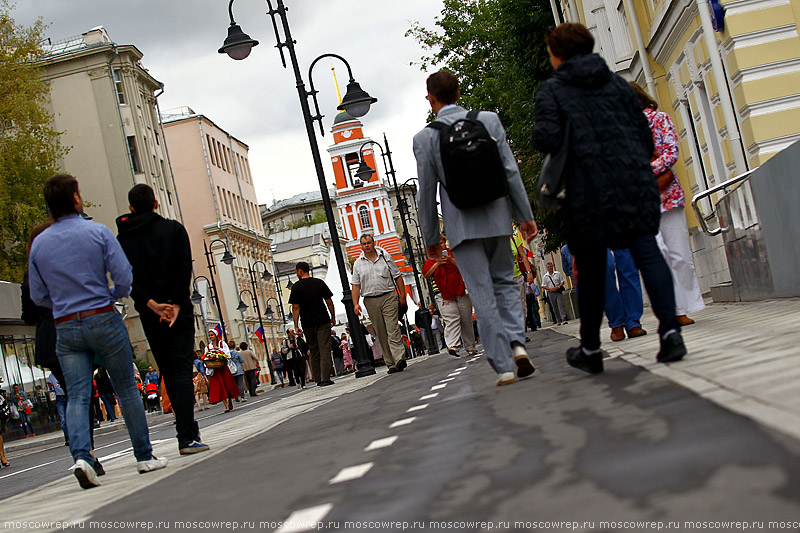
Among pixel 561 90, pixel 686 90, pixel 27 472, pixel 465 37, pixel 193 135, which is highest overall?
pixel 193 135

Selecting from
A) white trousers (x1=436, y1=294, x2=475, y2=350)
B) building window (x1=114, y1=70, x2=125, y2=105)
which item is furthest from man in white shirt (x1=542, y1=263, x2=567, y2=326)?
building window (x1=114, y1=70, x2=125, y2=105)

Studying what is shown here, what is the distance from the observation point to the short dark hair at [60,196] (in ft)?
24.9

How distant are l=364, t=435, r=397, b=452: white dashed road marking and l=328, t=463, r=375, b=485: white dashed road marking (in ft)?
2.07

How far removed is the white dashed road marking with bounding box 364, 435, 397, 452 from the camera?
236 inches

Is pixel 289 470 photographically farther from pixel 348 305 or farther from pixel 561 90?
pixel 348 305

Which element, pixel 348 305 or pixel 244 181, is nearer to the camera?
pixel 348 305

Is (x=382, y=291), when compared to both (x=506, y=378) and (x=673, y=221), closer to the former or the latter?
(x=673, y=221)

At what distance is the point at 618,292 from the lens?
10.2 meters

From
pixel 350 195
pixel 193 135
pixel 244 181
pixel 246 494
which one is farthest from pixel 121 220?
pixel 350 195

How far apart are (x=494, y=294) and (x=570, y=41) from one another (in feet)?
6.69

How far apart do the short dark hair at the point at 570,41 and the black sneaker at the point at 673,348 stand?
181 centimetres

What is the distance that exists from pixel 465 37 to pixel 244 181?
6344 centimetres

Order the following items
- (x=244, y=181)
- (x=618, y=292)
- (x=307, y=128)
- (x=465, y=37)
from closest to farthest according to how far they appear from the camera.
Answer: (x=618, y=292), (x=307, y=128), (x=465, y=37), (x=244, y=181)

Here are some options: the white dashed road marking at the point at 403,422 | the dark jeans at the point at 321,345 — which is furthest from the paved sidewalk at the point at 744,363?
the dark jeans at the point at 321,345
